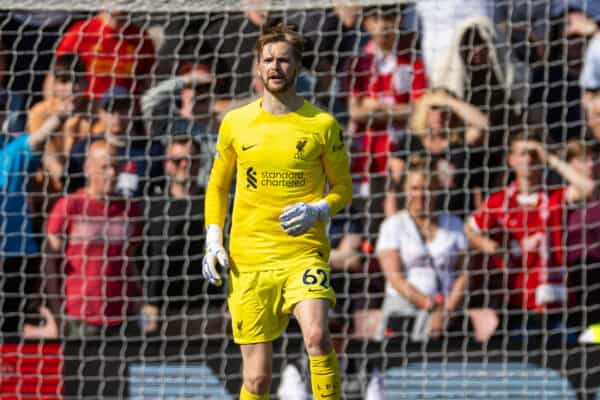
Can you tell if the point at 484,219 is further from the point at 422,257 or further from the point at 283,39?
the point at 283,39

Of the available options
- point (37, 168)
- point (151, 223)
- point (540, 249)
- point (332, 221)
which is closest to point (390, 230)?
point (332, 221)

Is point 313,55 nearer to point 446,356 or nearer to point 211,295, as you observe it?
point 211,295

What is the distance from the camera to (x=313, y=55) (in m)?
9.22

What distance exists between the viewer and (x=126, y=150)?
899 centimetres

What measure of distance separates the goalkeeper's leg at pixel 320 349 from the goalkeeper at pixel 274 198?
0.16 ft

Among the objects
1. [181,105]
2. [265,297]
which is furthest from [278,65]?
[181,105]

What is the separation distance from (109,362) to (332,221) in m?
1.82

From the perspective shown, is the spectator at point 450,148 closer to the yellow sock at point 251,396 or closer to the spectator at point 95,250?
the spectator at point 95,250

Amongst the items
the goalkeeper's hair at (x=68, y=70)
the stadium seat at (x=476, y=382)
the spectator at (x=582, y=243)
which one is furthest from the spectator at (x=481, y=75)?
the goalkeeper's hair at (x=68, y=70)

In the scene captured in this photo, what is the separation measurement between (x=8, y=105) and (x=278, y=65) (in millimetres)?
4197

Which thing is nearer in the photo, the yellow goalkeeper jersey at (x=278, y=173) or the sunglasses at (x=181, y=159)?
the yellow goalkeeper jersey at (x=278, y=173)

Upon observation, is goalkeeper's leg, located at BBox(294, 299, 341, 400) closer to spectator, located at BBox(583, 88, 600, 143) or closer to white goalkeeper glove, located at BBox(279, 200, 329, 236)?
white goalkeeper glove, located at BBox(279, 200, 329, 236)

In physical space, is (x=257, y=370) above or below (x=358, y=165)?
below

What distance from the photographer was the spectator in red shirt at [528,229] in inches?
328
